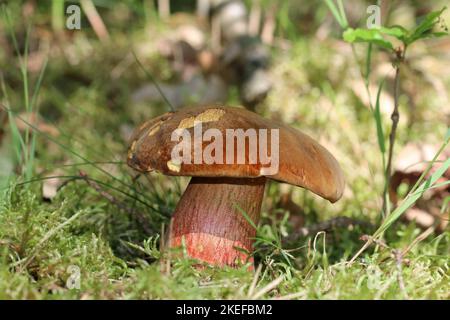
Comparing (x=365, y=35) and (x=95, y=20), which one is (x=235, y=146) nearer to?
(x=365, y=35)

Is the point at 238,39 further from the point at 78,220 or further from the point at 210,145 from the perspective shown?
the point at 210,145

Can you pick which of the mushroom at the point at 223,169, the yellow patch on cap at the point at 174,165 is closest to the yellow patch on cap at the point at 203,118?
the mushroom at the point at 223,169

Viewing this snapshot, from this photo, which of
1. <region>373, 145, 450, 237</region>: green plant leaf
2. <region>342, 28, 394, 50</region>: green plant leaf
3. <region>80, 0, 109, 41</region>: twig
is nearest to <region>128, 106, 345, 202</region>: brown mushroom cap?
<region>373, 145, 450, 237</region>: green plant leaf

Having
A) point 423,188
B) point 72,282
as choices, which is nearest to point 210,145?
point 72,282

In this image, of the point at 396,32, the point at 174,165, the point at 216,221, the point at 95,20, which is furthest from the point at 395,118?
the point at 95,20

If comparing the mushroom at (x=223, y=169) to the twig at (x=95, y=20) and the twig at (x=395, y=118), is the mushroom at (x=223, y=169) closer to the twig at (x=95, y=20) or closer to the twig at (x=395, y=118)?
the twig at (x=395, y=118)
